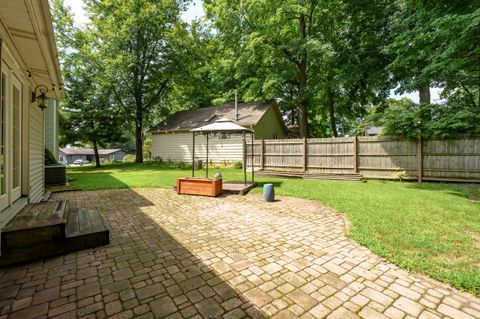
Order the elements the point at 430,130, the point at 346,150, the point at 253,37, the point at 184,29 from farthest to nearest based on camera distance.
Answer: the point at 184,29
the point at 253,37
the point at 346,150
the point at 430,130

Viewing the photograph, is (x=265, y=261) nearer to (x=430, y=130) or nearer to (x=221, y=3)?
(x=430, y=130)

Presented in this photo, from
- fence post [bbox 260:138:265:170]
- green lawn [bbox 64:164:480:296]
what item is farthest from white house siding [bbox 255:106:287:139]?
green lawn [bbox 64:164:480:296]

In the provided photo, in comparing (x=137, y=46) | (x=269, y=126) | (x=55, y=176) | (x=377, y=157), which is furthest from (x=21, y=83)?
(x=137, y=46)

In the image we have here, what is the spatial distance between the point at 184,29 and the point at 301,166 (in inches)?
691

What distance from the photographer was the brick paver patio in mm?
2193

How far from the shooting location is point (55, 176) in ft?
31.1

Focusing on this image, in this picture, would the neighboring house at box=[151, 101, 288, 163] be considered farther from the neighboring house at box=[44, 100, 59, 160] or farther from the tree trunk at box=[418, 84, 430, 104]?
the tree trunk at box=[418, 84, 430, 104]

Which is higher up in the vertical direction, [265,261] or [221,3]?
[221,3]

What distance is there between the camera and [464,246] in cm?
353

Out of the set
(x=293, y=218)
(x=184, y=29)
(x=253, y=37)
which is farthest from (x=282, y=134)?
(x=293, y=218)

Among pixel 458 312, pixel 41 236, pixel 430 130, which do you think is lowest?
pixel 458 312

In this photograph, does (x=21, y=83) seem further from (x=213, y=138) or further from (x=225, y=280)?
(x=213, y=138)

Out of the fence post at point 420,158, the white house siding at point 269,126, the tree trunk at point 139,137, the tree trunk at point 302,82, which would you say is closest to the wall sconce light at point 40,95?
the white house siding at point 269,126

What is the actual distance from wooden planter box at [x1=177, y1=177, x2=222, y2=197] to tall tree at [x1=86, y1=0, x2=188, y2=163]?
1654 cm
